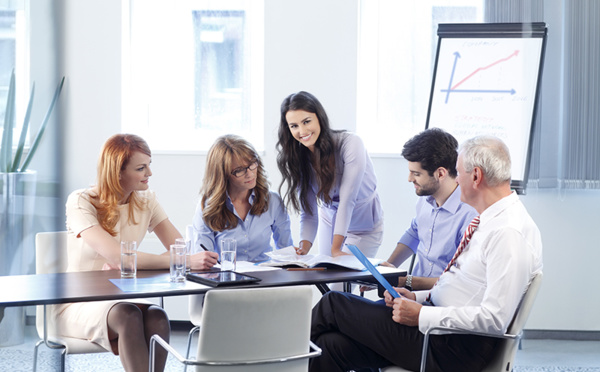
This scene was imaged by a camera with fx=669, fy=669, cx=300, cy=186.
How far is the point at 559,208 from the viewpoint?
161 inches

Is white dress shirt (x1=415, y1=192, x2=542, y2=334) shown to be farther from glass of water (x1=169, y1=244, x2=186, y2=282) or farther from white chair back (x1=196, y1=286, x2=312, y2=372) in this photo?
glass of water (x1=169, y1=244, x2=186, y2=282)

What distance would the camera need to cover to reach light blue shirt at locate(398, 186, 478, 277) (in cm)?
258

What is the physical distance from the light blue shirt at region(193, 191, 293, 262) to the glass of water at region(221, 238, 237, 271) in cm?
35

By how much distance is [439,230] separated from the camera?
8.64 ft

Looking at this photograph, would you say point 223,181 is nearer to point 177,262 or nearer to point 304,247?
point 304,247

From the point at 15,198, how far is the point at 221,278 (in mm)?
1839

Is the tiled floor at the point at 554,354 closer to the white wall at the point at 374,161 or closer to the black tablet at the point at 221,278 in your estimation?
the white wall at the point at 374,161

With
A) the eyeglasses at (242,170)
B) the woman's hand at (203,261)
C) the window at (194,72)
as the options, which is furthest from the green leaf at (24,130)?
the window at (194,72)

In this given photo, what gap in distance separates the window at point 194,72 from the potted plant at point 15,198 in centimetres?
396

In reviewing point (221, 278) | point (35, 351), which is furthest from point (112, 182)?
point (35, 351)

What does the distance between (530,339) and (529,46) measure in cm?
181

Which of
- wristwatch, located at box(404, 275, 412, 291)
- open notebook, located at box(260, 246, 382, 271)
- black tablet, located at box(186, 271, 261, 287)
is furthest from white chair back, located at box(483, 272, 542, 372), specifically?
black tablet, located at box(186, 271, 261, 287)

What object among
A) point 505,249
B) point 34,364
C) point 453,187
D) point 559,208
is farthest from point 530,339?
point 34,364

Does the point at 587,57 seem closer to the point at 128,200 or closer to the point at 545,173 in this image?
the point at 545,173
